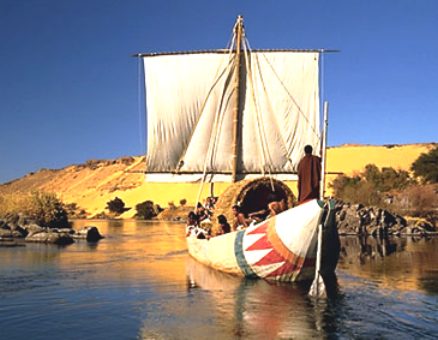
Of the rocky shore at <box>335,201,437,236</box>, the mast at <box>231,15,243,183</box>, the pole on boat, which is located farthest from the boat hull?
the rocky shore at <box>335,201,437,236</box>

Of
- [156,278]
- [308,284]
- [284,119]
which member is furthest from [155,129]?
[308,284]

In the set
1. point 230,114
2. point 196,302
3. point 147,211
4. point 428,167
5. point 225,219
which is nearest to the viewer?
point 196,302

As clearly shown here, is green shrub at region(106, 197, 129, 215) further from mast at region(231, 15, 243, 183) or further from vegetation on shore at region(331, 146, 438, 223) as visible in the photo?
mast at region(231, 15, 243, 183)

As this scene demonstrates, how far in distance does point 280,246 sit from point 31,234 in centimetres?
Answer: 1518

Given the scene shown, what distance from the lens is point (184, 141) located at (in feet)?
66.9

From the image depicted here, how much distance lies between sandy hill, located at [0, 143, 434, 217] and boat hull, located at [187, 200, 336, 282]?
44.7 meters

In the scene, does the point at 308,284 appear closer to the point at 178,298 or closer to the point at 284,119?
the point at 178,298

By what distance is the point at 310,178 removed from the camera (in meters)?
11.9

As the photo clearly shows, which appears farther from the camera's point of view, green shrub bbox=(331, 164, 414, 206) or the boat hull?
green shrub bbox=(331, 164, 414, 206)

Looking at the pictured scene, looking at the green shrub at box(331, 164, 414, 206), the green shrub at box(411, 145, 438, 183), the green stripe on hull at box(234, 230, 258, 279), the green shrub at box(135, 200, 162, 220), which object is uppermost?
the green shrub at box(411, 145, 438, 183)

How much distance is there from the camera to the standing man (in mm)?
11867

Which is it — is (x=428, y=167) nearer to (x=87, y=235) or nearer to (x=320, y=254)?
(x=87, y=235)

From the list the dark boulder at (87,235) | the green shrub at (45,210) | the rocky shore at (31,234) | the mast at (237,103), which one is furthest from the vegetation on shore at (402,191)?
the green shrub at (45,210)

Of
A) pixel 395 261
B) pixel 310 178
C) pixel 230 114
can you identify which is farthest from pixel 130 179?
pixel 310 178
